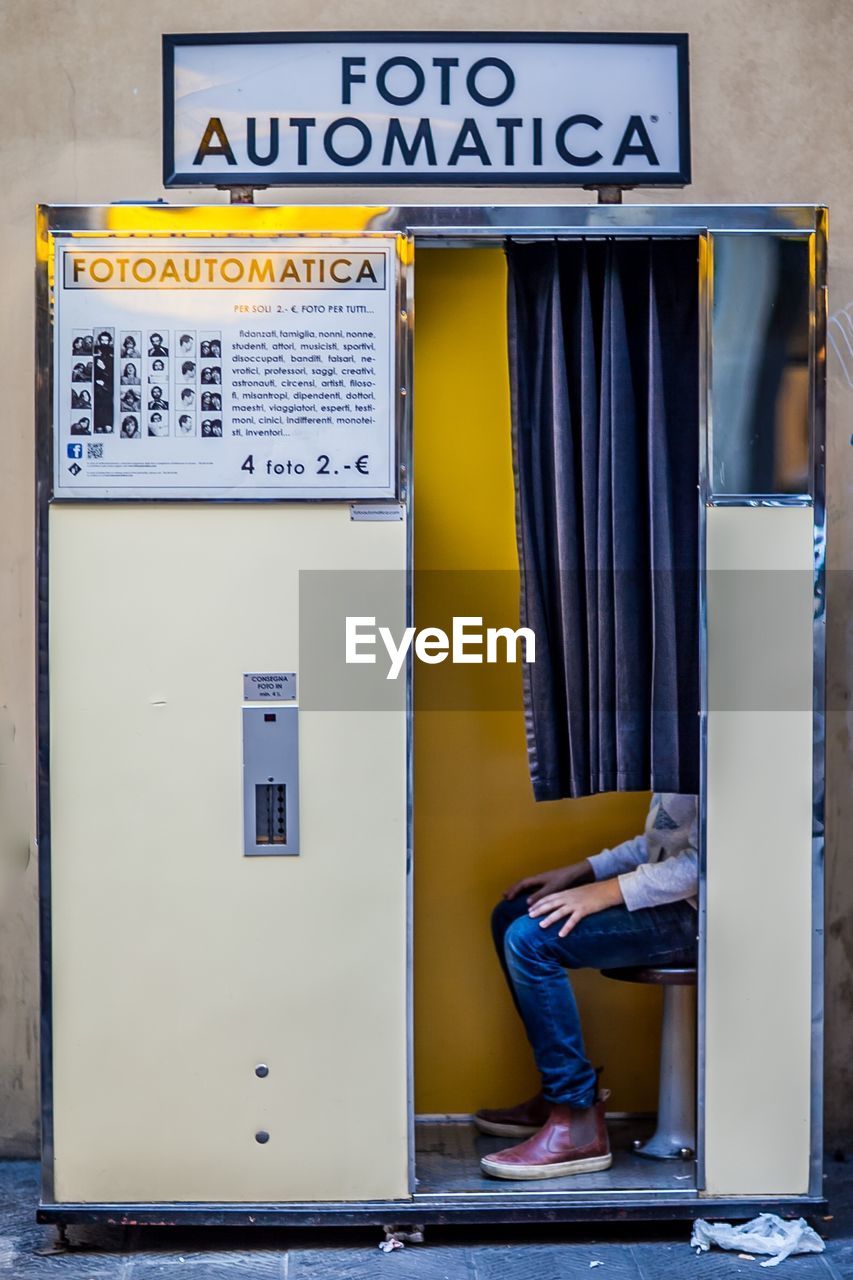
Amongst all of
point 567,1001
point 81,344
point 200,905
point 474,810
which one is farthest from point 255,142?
point 567,1001

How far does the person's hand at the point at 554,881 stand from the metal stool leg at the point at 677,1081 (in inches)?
16.6

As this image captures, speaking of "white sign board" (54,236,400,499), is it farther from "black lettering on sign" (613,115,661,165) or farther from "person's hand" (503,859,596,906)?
"person's hand" (503,859,596,906)

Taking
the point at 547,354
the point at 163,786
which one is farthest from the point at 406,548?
the point at 163,786

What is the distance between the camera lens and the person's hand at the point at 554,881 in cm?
438

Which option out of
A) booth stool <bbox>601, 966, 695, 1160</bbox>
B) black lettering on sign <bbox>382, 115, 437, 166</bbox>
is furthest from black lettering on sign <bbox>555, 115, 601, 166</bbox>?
booth stool <bbox>601, 966, 695, 1160</bbox>

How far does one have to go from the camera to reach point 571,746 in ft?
12.8

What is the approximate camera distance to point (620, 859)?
4.36 m

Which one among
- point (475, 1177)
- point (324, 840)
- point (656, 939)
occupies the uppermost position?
point (324, 840)

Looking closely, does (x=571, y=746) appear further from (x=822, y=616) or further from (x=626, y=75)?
(x=626, y=75)

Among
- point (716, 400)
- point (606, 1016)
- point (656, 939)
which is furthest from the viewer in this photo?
point (606, 1016)

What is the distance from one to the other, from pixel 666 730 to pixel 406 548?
86 centimetres

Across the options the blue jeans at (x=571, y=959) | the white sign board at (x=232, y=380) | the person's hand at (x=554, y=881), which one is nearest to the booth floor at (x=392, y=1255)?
the blue jeans at (x=571, y=959)

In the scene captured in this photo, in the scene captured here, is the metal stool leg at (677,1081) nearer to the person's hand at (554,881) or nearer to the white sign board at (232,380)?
the person's hand at (554,881)

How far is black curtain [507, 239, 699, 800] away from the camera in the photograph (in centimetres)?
383
